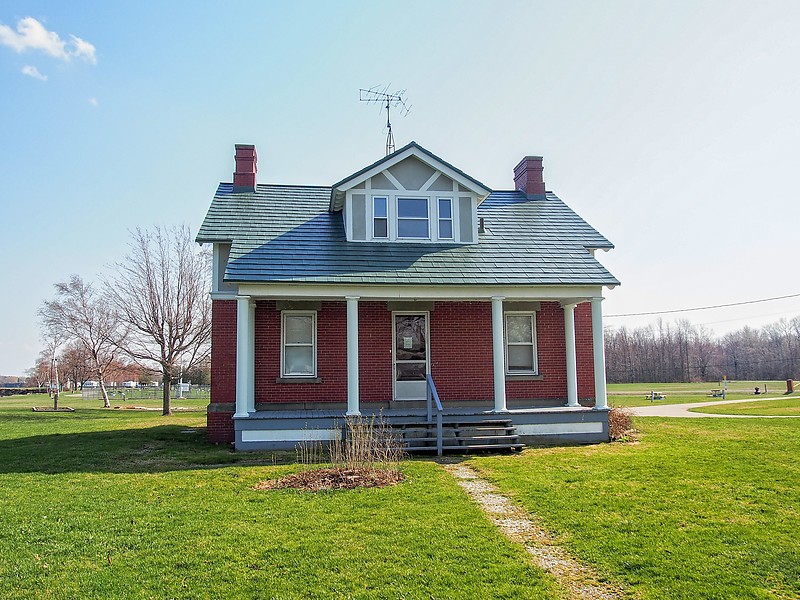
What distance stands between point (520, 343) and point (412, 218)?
15.1 ft

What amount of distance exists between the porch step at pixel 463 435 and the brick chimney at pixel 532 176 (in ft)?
29.8

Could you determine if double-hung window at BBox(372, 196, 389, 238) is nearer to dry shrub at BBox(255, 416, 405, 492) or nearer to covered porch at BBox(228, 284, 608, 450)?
covered porch at BBox(228, 284, 608, 450)

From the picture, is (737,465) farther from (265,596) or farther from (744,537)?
(265,596)

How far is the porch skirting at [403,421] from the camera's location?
1373 cm

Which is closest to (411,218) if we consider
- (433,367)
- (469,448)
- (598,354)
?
(433,367)

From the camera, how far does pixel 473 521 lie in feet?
25.1

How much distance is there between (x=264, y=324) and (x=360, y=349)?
261 centimetres

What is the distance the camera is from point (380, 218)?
54.0 ft

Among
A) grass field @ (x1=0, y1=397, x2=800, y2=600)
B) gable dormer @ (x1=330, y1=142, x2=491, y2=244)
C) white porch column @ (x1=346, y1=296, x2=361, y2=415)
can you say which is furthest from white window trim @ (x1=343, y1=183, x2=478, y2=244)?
grass field @ (x1=0, y1=397, x2=800, y2=600)

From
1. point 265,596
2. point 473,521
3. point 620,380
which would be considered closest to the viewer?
point 265,596

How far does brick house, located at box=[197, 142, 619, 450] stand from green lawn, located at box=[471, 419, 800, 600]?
2.95m

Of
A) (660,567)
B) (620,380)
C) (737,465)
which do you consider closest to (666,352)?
(620,380)

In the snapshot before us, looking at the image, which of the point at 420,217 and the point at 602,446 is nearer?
the point at 602,446

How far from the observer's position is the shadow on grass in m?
12.1
